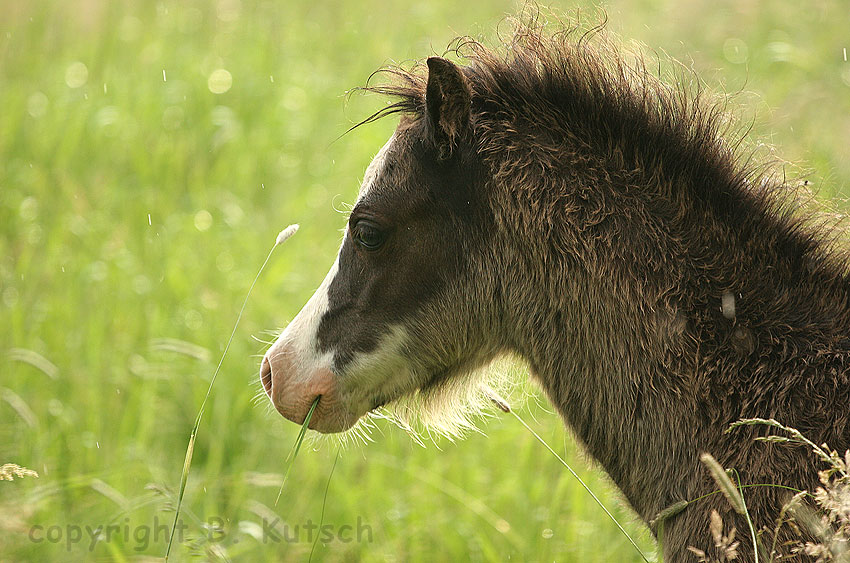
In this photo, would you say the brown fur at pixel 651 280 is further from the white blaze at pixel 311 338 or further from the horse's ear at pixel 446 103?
the white blaze at pixel 311 338

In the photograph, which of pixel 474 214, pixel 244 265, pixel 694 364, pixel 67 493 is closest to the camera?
pixel 694 364

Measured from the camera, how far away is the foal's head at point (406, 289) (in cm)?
286

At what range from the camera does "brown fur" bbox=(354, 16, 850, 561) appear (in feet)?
8.27

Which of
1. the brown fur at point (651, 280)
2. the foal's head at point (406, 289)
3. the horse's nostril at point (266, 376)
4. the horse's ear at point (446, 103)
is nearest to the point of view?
the brown fur at point (651, 280)

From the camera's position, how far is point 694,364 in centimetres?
260

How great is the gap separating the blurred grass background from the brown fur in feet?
1.45

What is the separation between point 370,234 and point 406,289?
0.21 metres

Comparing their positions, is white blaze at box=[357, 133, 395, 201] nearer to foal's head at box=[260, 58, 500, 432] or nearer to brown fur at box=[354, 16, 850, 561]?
foal's head at box=[260, 58, 500, 432]

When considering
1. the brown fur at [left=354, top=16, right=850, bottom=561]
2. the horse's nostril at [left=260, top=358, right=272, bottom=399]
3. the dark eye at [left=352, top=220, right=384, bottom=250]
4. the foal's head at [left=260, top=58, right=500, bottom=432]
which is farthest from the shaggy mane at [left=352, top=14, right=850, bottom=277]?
the horse's nostril at [left=260, top=358, right=272, bottom=399]

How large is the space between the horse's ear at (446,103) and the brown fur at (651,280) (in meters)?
0.01

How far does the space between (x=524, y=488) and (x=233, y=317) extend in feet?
6.76

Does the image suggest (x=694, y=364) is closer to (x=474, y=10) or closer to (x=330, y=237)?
(x=330, y=237)

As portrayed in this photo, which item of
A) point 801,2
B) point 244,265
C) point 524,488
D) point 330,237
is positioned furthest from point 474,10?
point 524,488

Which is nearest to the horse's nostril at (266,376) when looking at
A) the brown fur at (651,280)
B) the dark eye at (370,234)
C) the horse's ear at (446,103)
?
the dark eye at (370,234)
